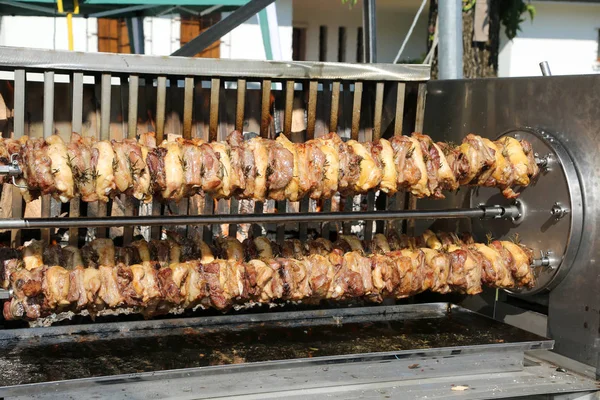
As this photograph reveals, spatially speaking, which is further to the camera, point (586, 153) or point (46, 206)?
point (46, 206)

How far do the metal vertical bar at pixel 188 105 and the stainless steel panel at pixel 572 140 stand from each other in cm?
127

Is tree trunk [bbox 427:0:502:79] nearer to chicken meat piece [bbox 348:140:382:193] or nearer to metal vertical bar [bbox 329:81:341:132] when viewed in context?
metal vertical bar [bbox 329:81:341:132]

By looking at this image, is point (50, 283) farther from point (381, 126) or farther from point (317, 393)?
point (381, 126)

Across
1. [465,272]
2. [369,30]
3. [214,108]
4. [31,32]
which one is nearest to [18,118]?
[214,108]

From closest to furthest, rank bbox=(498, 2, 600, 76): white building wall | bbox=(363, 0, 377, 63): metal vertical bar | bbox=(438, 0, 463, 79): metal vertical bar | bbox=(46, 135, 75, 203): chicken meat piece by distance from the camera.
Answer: bbox=(46, 135, 75, 203): chicken meat piece
bbox=(438, 0, 463, 79): metal vertical bar
bbox=(363, 0, 377, 63): metal vertical bar
bbox=(498, 2, 600, 76): white building wall

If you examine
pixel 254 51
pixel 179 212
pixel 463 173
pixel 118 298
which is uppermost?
pixel 254 51

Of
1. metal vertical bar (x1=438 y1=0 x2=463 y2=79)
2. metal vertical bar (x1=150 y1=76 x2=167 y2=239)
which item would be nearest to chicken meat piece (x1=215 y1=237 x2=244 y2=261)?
metal vertical bar (x1=150 y1=76 x2=167 y2=239)

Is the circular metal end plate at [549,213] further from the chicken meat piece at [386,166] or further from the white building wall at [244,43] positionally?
the white building wall at [244,43]

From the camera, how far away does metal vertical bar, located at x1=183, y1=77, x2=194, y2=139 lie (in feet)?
10.3

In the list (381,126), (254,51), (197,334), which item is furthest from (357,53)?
(197,334)

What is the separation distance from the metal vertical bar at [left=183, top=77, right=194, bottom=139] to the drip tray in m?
0.78

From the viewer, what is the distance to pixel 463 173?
3043 mm

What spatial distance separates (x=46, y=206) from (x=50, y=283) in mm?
551

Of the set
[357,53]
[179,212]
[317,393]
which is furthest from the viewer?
[357,53]
